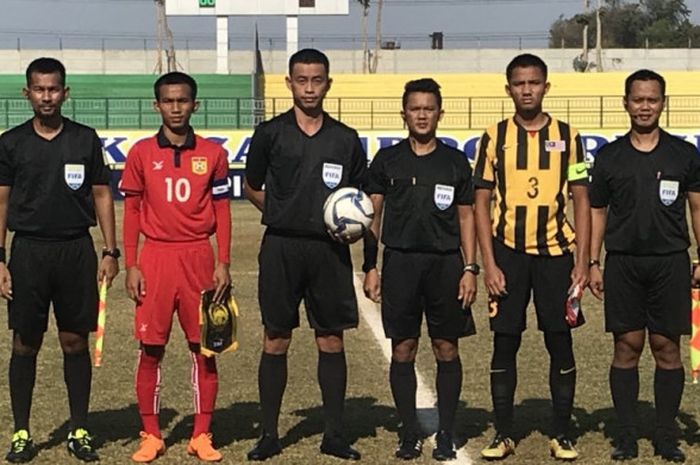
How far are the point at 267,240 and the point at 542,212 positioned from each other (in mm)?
1451

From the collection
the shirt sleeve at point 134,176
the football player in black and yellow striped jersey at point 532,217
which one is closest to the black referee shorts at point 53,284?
the shirt sleeve at point 134,176

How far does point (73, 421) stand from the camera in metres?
6.09

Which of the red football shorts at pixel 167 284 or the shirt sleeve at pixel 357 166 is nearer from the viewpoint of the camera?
the red football shorts at pixel 167 284

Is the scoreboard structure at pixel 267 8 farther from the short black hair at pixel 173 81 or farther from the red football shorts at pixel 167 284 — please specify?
the red football shorts at pixel 167 284

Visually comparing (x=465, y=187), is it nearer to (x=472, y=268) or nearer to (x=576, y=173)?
(x=472, y=268)

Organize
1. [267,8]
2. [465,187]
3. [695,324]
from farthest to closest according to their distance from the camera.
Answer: [267,8] → [695,324] → [465,187]

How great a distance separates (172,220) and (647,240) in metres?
2.43

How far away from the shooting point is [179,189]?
5.85 m

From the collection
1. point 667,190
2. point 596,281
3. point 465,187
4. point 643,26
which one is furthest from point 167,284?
point 643,26

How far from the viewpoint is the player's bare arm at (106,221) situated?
19.7 ft

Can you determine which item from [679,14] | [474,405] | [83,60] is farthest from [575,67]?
[474,405]

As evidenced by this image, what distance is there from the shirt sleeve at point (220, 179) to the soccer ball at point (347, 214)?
538mm

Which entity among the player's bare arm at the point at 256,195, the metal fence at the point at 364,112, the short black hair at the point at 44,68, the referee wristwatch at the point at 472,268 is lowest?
the referee wristwatch at the point at 472,268

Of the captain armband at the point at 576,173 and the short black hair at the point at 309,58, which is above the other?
the short black hair at the point at 309,58
